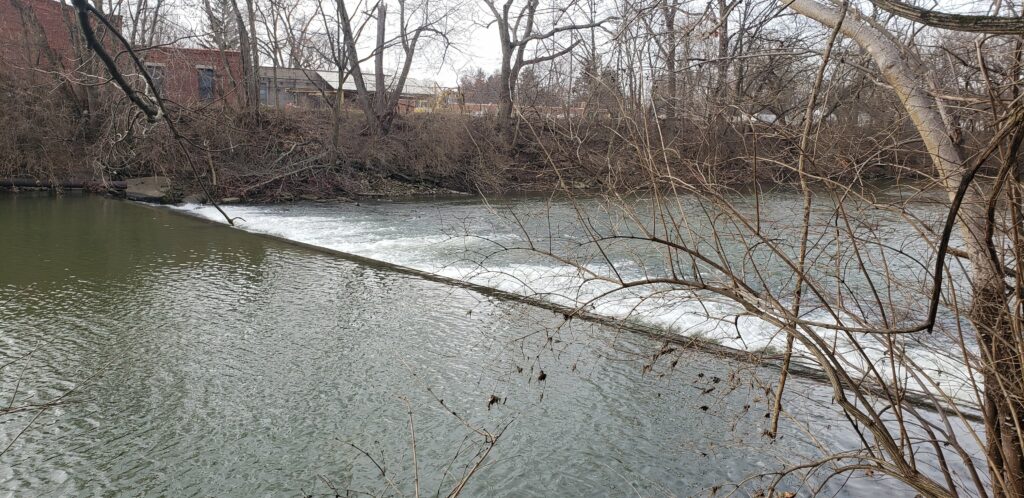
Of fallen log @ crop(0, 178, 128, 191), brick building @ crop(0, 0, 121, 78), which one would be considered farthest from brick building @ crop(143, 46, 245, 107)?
fallen log @ crop(0, 178, 128, 191)

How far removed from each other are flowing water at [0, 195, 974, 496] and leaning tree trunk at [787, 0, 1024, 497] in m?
1.87

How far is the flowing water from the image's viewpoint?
17.5 ft

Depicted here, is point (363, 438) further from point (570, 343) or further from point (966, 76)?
point (966, 76)

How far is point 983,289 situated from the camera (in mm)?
3340

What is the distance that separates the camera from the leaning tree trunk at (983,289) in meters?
3.12

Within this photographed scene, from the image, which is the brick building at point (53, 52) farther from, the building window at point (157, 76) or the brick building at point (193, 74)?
the building window at point (157, 76)

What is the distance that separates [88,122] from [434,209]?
12.4 metres

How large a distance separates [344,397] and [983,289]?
509 centimetres

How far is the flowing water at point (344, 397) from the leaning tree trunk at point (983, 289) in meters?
1.87

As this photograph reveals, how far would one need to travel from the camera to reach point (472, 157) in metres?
29.3

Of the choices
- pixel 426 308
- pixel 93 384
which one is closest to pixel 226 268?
pixel 426 308

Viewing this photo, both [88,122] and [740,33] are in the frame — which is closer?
[740,33]

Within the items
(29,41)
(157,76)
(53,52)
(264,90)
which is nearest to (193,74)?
(53,52)

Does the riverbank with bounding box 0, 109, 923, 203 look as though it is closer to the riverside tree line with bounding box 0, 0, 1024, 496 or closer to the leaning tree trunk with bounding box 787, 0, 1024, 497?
the riverside tree line with bounding box 0, 0, 1024, 496
